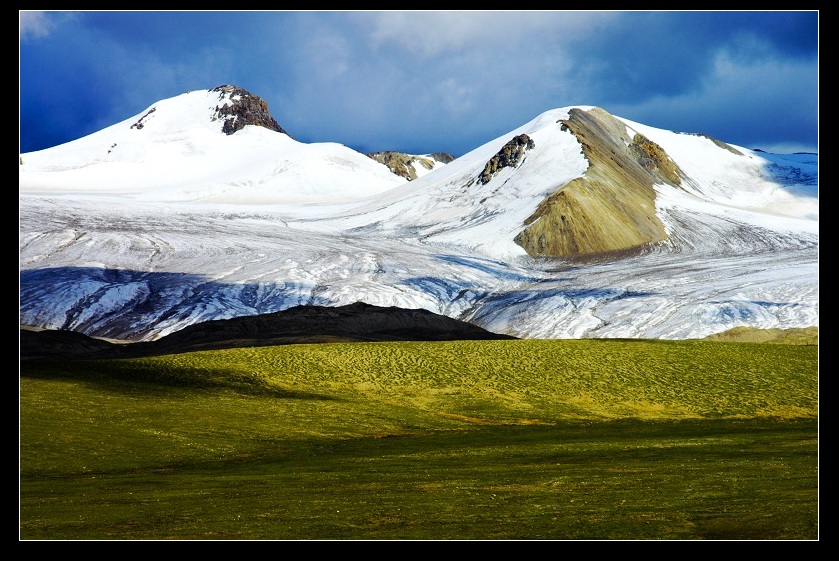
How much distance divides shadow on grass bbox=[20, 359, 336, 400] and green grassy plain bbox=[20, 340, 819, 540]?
0.19 meters

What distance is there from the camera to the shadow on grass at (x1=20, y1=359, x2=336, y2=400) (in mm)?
51603

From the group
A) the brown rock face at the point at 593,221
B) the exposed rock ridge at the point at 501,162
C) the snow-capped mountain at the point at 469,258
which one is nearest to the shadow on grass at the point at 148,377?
the snow-capped mountain at the point at 469,258

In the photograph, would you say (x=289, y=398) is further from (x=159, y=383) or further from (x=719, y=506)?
(x=719, y=506)

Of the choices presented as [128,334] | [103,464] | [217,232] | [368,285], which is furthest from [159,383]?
[217,232]

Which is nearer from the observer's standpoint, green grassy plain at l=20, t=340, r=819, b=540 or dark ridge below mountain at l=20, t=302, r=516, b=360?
green grassy plain at l=20, t=340, r=819, b=540

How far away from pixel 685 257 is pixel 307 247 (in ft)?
180

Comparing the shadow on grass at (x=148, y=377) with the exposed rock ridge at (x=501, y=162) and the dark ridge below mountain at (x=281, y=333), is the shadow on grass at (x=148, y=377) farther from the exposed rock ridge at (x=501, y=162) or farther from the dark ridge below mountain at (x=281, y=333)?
the exposed rock ridge at (x=501, y=162)

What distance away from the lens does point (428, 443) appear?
3884 centimetres

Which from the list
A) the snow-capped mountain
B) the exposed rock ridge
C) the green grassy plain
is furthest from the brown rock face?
the green grassy plain

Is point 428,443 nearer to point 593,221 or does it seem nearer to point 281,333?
point 281,333

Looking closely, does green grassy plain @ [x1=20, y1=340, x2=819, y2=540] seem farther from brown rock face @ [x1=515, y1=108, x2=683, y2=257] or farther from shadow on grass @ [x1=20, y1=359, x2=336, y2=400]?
brown rock face @ [x1=515, y1=108, x2=683, y2=257]

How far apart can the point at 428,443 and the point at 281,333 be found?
52.1m

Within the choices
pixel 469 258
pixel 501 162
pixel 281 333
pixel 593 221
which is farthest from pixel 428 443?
pixel 501 162

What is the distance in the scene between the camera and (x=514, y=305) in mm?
114250
